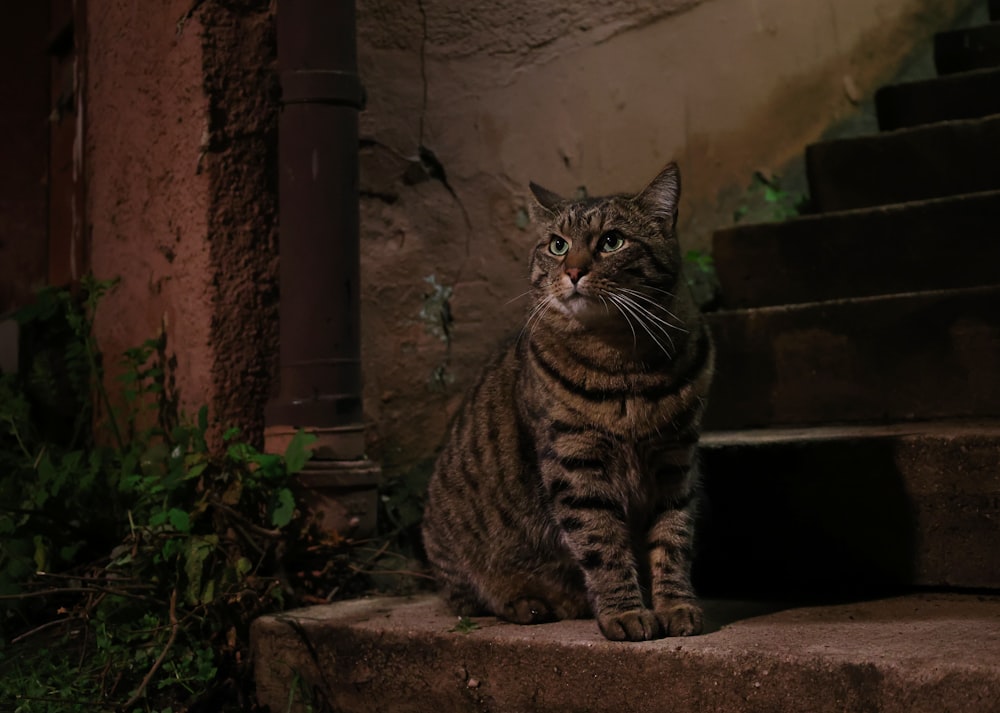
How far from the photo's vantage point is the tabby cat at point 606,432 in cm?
235

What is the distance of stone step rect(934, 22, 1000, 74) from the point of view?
4.19 meters

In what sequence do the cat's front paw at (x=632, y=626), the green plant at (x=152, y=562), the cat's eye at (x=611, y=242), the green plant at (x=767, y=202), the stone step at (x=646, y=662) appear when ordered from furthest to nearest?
the green plant at (x=767, y=202) < the green plant at (x=152, y=562) < the cat's eye at (x=611, y=242) < the cat's front paw at (x=632, y=626) < the stone step at (x=646, y=662)

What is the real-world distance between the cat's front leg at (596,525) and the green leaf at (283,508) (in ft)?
2.45

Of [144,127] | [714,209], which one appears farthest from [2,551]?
[714,209]

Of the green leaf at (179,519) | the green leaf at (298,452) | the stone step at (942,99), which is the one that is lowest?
the green leaf at (179,519)

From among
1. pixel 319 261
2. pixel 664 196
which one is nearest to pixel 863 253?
pixel 664 196

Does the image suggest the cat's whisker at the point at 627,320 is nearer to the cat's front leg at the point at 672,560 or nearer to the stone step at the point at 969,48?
the cat's front leg at the point at 672,560

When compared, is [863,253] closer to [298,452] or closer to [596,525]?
[596,525]

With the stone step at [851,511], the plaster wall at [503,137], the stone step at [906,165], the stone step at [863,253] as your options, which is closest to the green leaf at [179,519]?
the plaster wall at [503,137]

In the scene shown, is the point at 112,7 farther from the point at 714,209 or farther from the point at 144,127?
the point at 714,209

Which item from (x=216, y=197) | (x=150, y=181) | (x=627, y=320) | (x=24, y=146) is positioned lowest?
(x=627, y=320)

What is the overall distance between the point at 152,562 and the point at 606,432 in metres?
1.31

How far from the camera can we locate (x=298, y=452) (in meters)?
2.80

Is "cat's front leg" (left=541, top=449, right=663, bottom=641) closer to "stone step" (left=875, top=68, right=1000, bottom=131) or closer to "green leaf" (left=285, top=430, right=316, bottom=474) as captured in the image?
"green leaf" (left=285, top=430, right=316, bottom=474)
